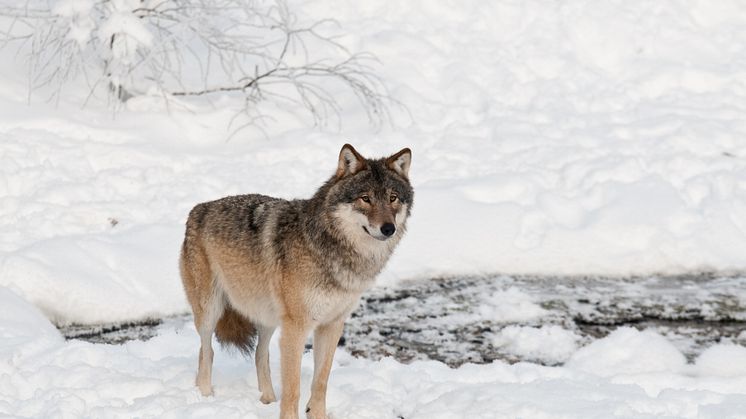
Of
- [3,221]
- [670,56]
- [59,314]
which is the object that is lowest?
[59,314]

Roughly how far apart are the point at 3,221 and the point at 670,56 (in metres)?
8.98

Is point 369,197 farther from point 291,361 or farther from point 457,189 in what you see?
point 457,189

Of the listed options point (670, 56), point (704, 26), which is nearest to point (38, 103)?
point (670, 56)

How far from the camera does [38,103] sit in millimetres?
10453

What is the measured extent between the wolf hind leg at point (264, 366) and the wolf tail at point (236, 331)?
0.08 m

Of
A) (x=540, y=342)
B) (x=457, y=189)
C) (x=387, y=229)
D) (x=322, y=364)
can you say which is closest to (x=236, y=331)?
(x=322, y=364)

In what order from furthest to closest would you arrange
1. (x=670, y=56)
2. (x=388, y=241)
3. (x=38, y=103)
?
(x=670, y=56) < (x=38, y=103) < (x=388, y=241)

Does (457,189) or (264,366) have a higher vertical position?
(457,189)

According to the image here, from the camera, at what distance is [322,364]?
546cm

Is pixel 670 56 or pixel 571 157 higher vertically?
pixel 670 56

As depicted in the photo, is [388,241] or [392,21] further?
[392,21]

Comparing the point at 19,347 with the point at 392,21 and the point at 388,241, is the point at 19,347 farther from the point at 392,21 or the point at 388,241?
the point at 392,21

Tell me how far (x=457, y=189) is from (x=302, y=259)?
4762 mm

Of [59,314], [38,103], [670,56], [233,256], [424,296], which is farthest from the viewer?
[670,56]
